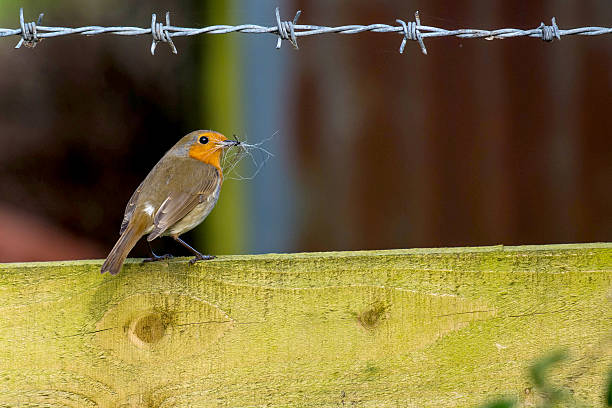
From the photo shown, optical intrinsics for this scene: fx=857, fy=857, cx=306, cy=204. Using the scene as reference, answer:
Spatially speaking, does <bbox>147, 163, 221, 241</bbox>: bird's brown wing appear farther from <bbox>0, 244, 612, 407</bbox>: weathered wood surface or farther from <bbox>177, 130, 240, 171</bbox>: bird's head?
<bbox>0, 244, 612, 407</bbox>: weathered wood surface

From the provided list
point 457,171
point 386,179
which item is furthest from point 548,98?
point 386,179

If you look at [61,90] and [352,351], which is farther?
[61,90]

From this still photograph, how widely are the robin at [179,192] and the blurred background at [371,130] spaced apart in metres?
1.93

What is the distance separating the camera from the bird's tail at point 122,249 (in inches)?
65.9

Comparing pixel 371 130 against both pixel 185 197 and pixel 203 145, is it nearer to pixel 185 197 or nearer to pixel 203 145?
pixel 203 145

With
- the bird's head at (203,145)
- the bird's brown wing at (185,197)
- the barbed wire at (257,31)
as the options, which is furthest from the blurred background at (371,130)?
the barbed wire at (257,31)

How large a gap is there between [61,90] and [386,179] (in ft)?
6.01

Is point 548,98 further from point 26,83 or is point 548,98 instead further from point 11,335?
point 11,335

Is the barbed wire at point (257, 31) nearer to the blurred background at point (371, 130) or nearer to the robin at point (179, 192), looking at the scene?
the robin at point (179, 192)

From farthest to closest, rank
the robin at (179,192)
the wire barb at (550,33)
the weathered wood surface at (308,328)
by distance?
1. the robin at (179,192)
2. the wire barb at (550,33)
3. the weathered wood surface at (308,328)

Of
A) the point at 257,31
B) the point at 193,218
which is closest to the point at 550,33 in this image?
the point at 257,31

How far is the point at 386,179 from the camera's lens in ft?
14.7

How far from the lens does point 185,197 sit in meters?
2.45

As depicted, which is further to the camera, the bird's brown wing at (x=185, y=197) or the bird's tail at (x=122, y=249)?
the bird's brown wing at (x=185, y=197)
